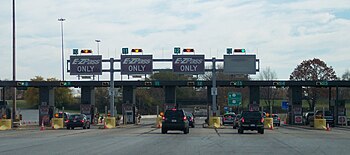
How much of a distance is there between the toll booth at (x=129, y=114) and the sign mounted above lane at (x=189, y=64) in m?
12.6

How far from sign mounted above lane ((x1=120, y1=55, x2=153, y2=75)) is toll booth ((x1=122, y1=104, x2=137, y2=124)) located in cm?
1053

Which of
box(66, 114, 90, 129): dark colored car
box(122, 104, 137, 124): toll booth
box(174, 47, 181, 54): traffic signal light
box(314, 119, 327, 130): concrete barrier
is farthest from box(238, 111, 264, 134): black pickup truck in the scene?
box(122, 104, 137, 124): toll booth

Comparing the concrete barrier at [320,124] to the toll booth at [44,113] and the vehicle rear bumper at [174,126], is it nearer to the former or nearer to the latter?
the vehicle rear bumper at [174,126]

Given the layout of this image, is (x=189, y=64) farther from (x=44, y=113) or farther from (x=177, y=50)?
(x=44, y=113)

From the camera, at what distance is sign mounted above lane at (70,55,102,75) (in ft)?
172

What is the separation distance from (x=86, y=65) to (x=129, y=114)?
39.5 ft

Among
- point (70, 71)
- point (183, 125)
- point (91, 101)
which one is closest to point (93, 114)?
point (91, 101)

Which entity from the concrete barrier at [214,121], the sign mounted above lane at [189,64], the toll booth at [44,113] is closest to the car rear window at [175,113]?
the concrete barrier at [214,121]

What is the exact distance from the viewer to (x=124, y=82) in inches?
2373

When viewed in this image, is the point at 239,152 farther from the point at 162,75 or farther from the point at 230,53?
the point at 162,75

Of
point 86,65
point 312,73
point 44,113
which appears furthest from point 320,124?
point 312,73

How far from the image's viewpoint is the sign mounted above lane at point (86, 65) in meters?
52.4

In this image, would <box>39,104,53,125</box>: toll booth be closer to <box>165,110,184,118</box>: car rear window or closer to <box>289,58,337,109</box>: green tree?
<box>165,110,184,118</box>: car rear window

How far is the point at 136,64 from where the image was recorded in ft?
171
